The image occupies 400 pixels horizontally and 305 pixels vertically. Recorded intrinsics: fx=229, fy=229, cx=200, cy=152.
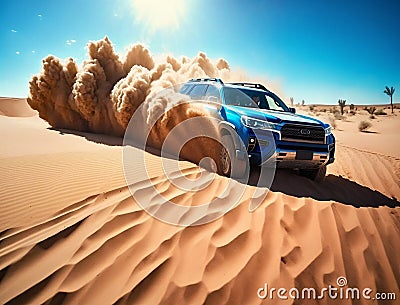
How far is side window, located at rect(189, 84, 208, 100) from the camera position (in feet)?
17.7

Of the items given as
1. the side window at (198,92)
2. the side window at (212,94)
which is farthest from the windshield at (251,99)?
the side window at (198,92)

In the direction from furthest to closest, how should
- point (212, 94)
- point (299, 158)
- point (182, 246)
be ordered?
1. point (212, 94)
2. point (299, 158)
3. point (182, 246)

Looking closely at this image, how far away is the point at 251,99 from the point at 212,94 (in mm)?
885

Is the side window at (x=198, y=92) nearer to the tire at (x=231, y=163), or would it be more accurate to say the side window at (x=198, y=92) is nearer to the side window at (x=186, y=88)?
the side window at (x=186, y=88)

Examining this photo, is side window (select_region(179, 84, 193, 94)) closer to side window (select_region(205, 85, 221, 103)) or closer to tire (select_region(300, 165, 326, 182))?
side window (select_region(205, 85, 221, 103))

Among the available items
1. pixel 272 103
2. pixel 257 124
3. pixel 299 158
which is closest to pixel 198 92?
pixel 272 103

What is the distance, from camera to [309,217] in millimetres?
2816

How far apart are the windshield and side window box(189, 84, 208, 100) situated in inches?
26.7

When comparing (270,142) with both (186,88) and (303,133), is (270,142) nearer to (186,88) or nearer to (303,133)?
(303,133)

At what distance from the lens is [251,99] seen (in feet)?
16.8

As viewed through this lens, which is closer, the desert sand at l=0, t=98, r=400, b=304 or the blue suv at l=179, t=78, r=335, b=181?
the desert sand at l=0, t=98, r=400, b=304

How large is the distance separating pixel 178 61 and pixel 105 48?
417cm

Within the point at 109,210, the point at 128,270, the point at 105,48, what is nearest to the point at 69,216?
the point at 109,210

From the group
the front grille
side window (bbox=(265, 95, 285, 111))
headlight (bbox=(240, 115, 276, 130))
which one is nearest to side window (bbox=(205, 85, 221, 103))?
headlight (bbox=(240, 115, 276, 130))
